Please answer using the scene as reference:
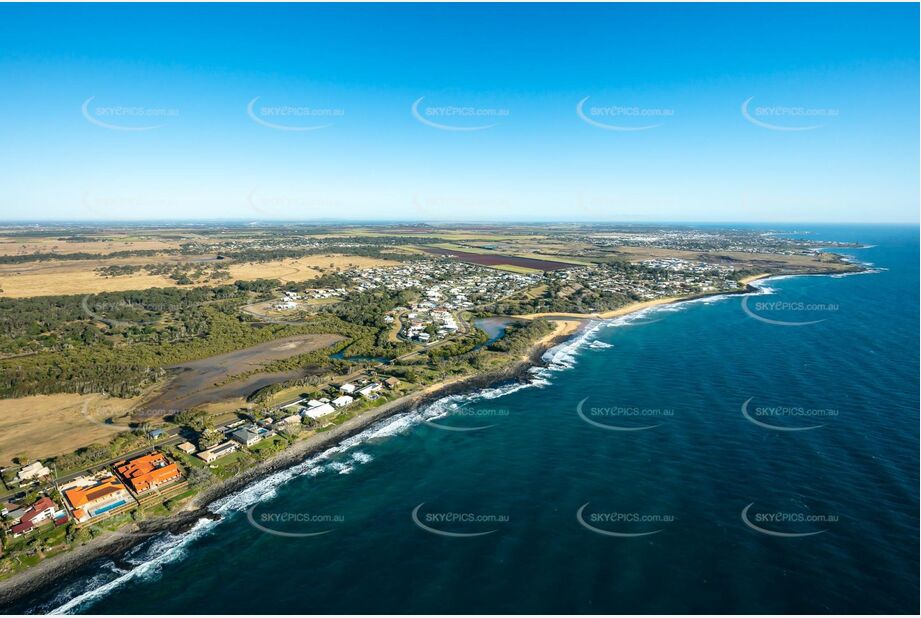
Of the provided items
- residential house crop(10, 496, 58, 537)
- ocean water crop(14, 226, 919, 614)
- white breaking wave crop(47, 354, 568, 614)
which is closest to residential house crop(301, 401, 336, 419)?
white breaking wave crop(47, 354, 568, 614)

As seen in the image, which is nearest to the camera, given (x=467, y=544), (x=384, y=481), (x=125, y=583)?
(x=125, y=583)

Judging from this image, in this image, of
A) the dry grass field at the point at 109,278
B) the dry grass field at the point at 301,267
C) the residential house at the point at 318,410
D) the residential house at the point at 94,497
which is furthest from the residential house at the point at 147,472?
the dry grass field at the point at 301,267

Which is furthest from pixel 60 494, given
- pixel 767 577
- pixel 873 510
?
pixel 873 510

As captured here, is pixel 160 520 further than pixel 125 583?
Yes

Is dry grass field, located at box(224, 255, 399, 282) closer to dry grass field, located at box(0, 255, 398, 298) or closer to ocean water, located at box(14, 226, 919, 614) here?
dry grass field, located at box(0, 255, 398, 298)

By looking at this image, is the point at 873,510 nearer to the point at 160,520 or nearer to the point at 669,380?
the point at 669,380

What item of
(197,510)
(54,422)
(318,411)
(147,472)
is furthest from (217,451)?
(54,422)

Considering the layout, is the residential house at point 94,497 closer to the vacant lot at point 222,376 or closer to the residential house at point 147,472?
the residential house at point 147,472
